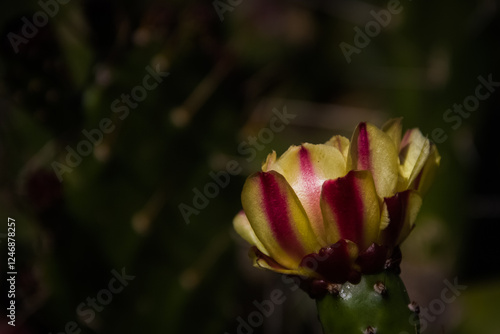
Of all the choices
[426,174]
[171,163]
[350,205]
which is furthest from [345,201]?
[171,163]

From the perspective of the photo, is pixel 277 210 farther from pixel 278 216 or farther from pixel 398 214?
pixel 398 214

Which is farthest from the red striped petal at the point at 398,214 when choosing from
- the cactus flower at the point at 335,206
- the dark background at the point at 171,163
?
the dark background at the point at 171,163

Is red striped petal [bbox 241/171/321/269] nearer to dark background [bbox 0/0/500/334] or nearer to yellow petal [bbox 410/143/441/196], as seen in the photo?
yellow petal [bbox 410/143/441/196]

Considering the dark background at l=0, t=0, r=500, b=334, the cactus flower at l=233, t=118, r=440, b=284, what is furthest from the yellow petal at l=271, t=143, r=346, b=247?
the dark background at l=0, t=0, r=500, b=334

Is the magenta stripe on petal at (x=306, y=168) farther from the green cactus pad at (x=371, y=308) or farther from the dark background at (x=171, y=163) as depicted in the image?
the dark background at (x=171, y=163)

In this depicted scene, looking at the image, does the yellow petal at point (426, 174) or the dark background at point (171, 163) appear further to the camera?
the dark background at point (171, 163)

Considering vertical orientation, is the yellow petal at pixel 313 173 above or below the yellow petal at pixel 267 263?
above
